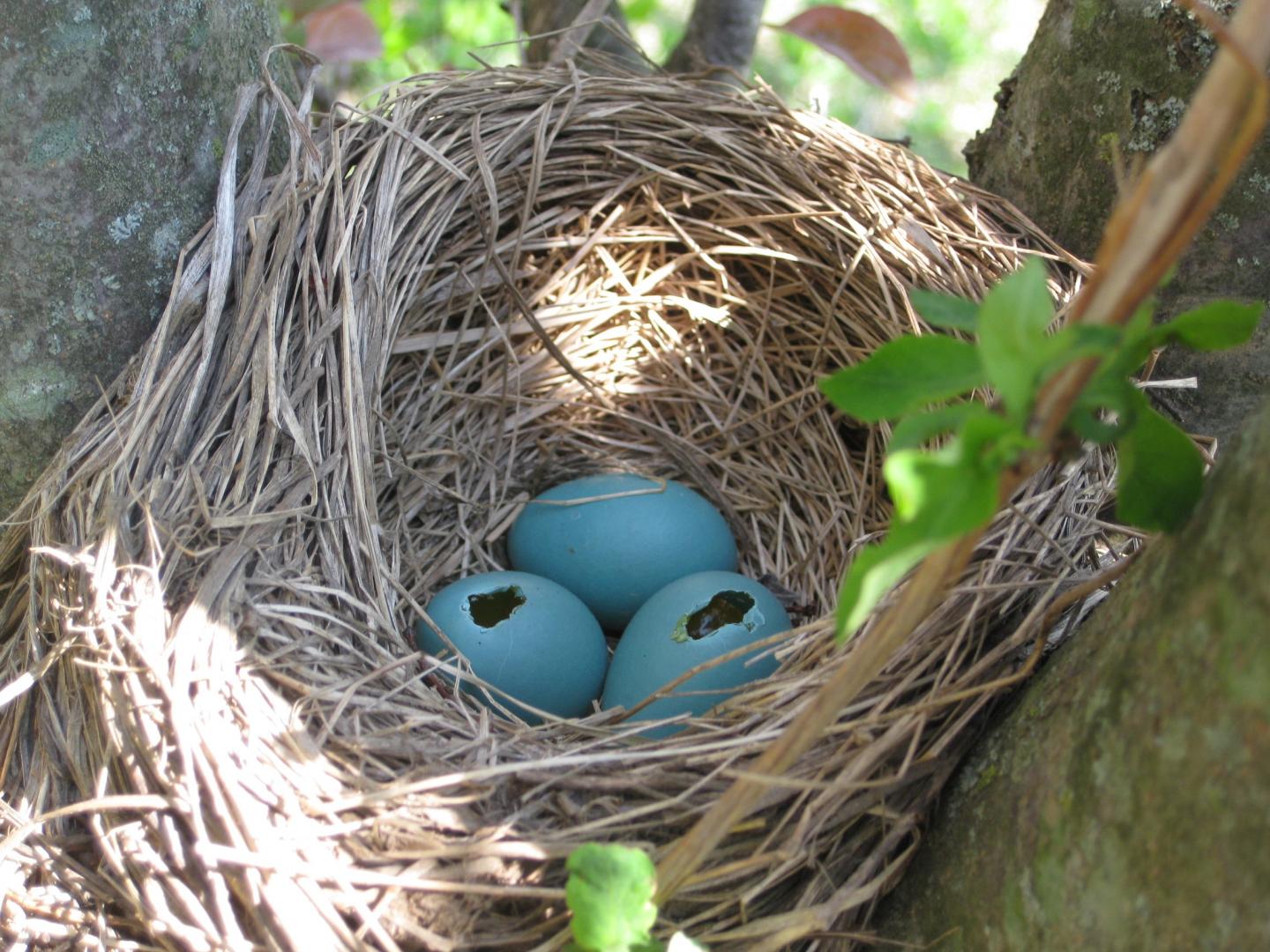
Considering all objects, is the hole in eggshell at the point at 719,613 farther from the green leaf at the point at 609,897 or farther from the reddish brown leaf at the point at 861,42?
the reddish brown leaf at the point at 861,42

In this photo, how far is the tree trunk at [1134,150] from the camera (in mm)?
1376

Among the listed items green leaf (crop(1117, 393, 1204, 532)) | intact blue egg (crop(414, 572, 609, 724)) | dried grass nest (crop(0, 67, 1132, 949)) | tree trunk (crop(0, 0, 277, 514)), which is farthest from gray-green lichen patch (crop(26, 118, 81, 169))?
green leaf (crop(1117, 393, 1204, 532))

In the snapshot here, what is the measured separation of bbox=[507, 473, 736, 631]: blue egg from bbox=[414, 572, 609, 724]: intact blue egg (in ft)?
0.38

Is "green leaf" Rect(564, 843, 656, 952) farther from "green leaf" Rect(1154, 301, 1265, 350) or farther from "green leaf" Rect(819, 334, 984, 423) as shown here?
"green leaf" Rect(1154, 301, 1265, 350)

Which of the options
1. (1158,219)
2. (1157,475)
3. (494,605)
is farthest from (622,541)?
(1158,219)

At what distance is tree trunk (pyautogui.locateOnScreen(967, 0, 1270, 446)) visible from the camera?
1.38 m

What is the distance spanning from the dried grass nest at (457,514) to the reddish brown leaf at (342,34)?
376 mm

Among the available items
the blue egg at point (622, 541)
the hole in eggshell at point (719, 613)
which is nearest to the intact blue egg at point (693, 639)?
the hole in eggshell at point (719, 613)

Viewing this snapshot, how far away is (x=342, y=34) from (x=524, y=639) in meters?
1.27

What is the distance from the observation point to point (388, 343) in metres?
1.57

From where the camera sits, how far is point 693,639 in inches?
55.6

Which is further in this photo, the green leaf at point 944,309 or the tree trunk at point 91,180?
the tree trunk at point 91,180

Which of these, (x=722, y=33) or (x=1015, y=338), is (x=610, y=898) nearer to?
(x=1015, y=338)

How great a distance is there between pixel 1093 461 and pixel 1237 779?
0.66 meters
